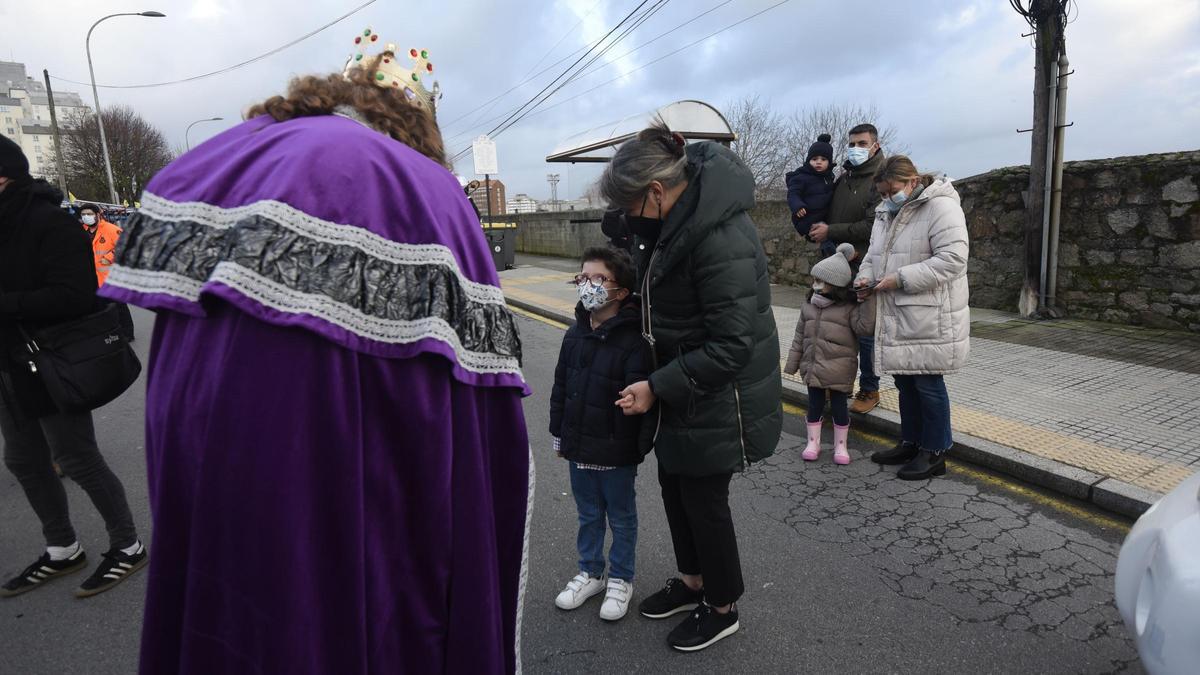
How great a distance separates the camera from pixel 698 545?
2463mm

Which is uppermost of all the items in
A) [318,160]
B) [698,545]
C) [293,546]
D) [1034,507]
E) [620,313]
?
[318,160]

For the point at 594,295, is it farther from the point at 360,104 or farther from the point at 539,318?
the point at 539,318

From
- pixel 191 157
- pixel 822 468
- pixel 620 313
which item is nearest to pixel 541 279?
pixel 822 468

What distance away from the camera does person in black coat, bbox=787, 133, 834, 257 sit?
5422mm

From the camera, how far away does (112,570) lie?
304 cm

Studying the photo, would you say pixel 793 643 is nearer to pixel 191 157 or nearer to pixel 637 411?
pixel 637 411

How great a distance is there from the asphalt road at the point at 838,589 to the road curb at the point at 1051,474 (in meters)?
0.09

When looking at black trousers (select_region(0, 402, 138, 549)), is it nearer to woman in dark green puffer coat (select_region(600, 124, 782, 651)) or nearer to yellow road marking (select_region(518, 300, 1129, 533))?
woman in dark green puffer coat (select_region(600, 124, 782, 651))

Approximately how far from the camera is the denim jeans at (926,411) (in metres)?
3.79

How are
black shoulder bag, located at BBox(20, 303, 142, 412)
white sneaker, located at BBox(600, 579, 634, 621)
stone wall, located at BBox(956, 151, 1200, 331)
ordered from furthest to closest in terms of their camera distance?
1. stone wall, located at BBox(956, 151, 1200, 331)
2. black shoulder bag, located at BBox(20, 303, 142, 412)
3. white sneaker, located at BBox(600, 579, 634, 621)

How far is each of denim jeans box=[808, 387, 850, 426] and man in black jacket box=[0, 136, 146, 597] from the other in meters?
3.71

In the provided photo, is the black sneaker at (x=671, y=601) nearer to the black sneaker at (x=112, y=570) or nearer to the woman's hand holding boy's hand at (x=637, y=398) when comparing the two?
the woman's hand holding boy's hand at (x=637, y=398)

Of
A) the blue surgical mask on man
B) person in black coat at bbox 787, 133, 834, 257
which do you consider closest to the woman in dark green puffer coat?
the blue surgical mask on man

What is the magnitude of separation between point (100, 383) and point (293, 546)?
250 cm
